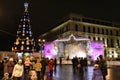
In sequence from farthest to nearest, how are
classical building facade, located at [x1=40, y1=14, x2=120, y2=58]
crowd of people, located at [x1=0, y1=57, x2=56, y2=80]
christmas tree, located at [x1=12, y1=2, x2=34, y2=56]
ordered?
classical building facade, located at [x1=40, y1=14, x2=120, y2=58] → christmas tree, located at [x1=12, y1=2, x2=34, y2=56] → crowd of people, located at [x1=0, y1=57, x2=56, y2=80]

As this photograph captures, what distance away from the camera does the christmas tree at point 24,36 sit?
79.6m

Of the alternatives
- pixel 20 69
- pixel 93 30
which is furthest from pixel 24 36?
pixel 20 69

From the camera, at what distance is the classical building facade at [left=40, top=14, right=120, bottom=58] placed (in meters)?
86.8

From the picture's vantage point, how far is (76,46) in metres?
54.4

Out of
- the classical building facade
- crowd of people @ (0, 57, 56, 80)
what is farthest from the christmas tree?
crowd of people @ (0, 57, 56, 80)

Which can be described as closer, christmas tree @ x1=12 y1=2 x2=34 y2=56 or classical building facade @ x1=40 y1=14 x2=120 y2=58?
christmas tree @ x1=12 y1=2 x2=34 y2=56

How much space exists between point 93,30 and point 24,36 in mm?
26878

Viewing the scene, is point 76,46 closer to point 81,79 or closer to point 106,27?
point 81,79

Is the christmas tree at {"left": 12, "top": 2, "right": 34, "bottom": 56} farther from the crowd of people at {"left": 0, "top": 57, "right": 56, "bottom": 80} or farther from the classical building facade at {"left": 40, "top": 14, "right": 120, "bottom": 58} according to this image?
the crowd of people at {"left": 0, "top": 57, "right": 56, "bottom": 80}

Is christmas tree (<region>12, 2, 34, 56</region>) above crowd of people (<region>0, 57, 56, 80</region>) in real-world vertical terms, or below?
above

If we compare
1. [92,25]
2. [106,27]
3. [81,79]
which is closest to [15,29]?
[92,25]

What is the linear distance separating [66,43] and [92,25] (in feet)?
127

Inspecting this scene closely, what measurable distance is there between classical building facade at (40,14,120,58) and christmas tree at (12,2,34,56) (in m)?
11.2

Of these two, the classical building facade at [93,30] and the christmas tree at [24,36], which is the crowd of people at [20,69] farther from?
the classical building facade at [93,30]
